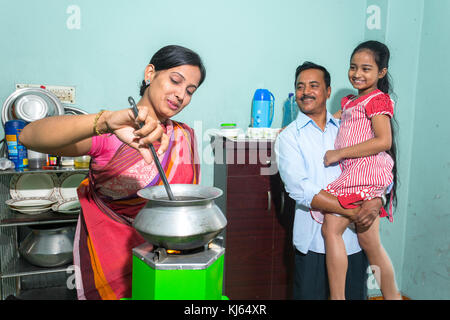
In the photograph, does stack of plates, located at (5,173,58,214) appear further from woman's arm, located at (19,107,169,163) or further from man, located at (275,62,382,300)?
man, located at (275,62,382,300)

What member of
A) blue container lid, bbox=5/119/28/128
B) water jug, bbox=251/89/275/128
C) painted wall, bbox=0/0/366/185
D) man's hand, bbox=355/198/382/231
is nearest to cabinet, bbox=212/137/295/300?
water jug, bbox=251/89/275/128

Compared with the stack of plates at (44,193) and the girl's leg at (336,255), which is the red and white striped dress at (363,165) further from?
the stack of plates at (44,193)

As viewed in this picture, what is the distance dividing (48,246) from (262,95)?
1896mm

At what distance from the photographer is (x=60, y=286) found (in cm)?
261

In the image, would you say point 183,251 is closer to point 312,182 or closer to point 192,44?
point 312,182

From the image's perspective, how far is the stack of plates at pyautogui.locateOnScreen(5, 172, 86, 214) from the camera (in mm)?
2268

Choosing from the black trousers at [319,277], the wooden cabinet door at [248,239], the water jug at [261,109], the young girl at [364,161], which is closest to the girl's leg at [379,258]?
the young girl at [364,161]

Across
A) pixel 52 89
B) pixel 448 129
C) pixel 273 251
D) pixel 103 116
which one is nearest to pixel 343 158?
pixel 273 251

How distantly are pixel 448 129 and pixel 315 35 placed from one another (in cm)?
130

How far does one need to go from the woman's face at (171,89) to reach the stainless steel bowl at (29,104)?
3.92 ft

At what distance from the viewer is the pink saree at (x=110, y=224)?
136 centimetres

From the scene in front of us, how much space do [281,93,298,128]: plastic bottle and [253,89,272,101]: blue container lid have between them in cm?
22

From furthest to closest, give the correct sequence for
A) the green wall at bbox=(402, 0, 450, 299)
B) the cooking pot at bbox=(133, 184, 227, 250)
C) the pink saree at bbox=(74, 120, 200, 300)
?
the green wall at bbox=(402, 0, 450, 299) → the pink saree at bbox=(74, 120, 200, 300) → the cooking pot at bbox=(133, 184, 227, 250)
